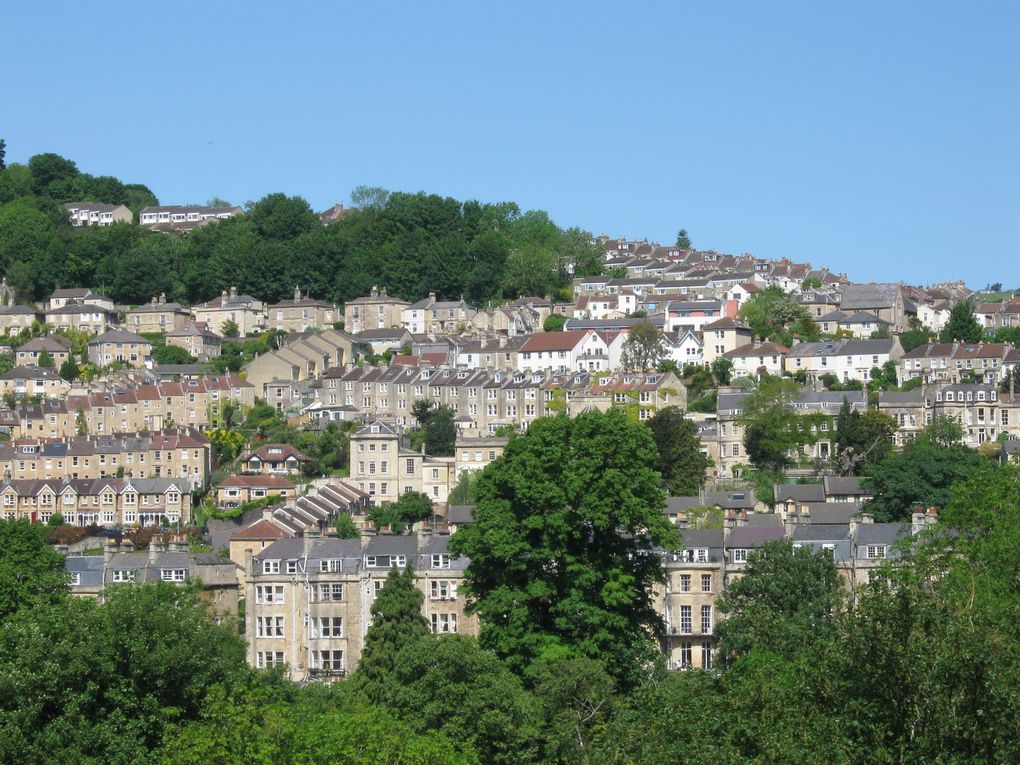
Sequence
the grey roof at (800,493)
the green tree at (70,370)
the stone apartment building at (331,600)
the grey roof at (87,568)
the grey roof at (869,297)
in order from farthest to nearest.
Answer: the grey roof at (869,297) → the green tree at (70,370) → the grey roof at (800,493) → the grey roof at (87,568) → the stone apartment building at (331,600)

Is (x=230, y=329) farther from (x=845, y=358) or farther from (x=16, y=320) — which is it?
(x=845, y=358)

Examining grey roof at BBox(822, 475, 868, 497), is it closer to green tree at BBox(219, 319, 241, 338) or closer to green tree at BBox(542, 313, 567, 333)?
green tree at BBox(542, 313, 567, 333)

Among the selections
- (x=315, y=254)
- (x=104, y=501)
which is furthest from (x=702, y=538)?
(x=315, y=254)

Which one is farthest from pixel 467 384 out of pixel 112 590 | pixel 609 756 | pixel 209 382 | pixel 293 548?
pixel 609 756

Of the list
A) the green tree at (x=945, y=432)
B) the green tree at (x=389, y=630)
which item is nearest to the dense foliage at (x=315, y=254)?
the green tree at (x=945, y=432)

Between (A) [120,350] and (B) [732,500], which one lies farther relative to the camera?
(A) [120,350]

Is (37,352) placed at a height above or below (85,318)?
below

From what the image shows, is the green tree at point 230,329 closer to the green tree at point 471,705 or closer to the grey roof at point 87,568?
the grey roof at point 87,568
